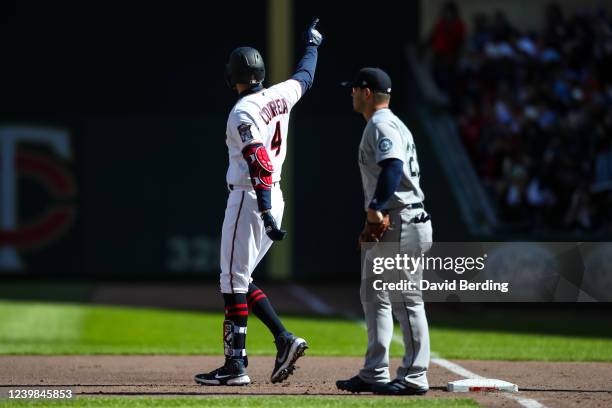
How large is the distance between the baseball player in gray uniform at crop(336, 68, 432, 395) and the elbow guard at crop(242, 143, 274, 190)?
2.35ft

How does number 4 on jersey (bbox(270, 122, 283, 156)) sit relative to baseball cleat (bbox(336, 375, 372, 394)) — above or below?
above

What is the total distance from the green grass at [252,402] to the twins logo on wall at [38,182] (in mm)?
16475

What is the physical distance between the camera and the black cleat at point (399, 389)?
7453 mm

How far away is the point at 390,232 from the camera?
7.43 meters

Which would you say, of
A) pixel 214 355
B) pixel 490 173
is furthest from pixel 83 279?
pixel 214 355

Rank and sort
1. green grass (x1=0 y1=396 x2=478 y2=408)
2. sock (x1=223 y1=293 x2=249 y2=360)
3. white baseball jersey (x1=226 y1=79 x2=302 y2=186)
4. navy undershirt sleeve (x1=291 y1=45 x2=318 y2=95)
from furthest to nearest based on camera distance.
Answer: navy undershirt sleeve (x1=291 y1=45 x2=318 y2=95), sock (x1=223 y1=293 x2=249 y2=360), white baseball jersey (x1=226 y1=79 x2=302 y2=186), green grass (x1=0 y1=396 x2=478 y2=408)

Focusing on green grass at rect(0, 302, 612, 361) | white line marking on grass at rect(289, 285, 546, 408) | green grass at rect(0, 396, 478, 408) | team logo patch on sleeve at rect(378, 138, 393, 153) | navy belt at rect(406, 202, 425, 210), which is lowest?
green grass at rect(0, 302, 612, 361)

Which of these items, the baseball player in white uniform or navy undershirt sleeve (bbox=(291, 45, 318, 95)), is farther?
navy undershirt sleeve (bbox=(291, 45, 318, 95))

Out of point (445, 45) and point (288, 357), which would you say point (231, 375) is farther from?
point (445, 45)

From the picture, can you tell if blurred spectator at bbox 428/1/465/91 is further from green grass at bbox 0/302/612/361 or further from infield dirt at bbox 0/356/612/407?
infield dirt at bbox 0/356/612/407

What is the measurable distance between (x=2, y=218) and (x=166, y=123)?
382 cm

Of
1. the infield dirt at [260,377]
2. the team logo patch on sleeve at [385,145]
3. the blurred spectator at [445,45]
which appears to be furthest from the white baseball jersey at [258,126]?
the blurred spectator at [445,45]

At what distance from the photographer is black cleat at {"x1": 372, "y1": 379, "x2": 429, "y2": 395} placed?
7.45 m

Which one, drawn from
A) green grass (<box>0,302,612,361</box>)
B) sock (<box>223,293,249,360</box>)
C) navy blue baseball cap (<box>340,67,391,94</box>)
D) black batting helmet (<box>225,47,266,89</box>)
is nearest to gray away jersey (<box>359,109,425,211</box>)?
navy blue baseball cap (<box>340,67,391,94</box>)
